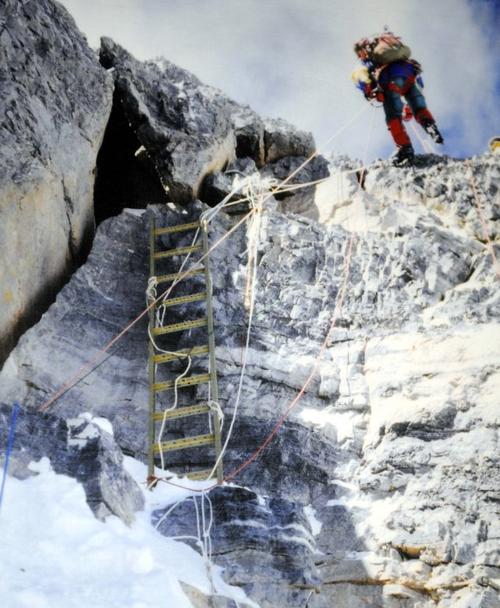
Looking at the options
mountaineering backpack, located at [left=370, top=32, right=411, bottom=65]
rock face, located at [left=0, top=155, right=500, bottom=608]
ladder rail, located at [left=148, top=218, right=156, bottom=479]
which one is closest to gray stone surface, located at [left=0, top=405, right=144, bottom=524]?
rock face, located at [left=0, top=155, right=500, bottom=608]

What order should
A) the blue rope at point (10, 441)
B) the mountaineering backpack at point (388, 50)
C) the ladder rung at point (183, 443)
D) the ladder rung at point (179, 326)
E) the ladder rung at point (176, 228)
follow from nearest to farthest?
the blue rope at point (10, 441), the ladder rung at point (183, 443), the ladder rung at point (179, 326), the ladder rung at point (176, 228), the mountaineering backpack at point (388, 50)

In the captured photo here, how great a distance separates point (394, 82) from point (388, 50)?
1.75ft

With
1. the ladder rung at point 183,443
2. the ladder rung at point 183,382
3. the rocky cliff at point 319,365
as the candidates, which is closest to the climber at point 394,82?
the rocky cliff at point 319,365

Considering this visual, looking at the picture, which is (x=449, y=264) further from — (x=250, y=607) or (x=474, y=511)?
(x=250, y=607)

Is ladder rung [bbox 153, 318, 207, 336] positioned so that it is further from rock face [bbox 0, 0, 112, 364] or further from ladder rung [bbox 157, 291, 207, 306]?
rock face [bbox 0, 0, 112, 364]

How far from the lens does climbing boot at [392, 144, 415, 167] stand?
13086 millimetres

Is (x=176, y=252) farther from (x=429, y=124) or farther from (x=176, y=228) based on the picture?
A: (x=429, y=124)

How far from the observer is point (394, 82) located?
42.2 feet

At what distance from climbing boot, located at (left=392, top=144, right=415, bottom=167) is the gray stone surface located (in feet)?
25.1

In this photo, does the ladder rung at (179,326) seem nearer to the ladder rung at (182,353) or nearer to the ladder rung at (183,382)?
the ladder rung at (182,353)

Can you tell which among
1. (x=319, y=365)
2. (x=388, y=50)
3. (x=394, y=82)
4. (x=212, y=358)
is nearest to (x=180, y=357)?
(x=212, y=358)

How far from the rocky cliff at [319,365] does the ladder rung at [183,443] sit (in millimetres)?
329

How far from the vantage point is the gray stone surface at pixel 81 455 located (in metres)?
7.03

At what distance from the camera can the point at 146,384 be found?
9938 mm
